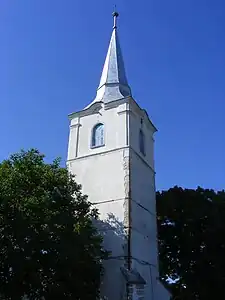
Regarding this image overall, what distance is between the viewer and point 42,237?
14.5 m

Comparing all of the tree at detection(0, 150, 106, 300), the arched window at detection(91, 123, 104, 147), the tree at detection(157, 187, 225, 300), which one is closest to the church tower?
the arched window at detection(91, 123, 104, 147)

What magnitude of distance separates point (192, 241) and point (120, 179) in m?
7.48

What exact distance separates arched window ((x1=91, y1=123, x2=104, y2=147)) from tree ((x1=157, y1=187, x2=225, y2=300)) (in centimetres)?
686

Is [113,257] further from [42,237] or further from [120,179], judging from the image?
[42,237]

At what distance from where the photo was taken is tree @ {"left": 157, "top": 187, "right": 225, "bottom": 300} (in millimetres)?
22312

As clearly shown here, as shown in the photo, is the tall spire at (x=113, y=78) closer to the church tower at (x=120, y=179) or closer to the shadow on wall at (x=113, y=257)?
the church tower at (x=120, y=179)

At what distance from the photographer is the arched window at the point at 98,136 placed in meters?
22.6

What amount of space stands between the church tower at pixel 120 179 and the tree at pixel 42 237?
1.65 metres

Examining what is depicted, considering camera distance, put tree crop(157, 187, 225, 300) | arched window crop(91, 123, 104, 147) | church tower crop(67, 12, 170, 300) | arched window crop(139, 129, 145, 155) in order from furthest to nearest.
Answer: arched window crop(139, 129, 145, 155) → arched window crop(91, 123, 104, 147) → tree crop(157, 187, 225, 300) → church tower crop(67, 12, 170, 300)

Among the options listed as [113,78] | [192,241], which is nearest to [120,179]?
[192,241]

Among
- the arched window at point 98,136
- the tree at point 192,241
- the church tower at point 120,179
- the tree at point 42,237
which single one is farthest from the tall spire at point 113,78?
the tree at point 42,237

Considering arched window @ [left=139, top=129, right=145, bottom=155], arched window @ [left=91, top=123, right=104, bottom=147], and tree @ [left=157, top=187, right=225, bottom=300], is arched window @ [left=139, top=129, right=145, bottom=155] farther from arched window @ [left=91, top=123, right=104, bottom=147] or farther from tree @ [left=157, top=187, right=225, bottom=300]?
tree @ [left=157, top=187, right=225, bottom=300]

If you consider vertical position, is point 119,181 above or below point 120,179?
below

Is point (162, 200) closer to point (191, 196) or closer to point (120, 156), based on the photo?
point (191, 196)
